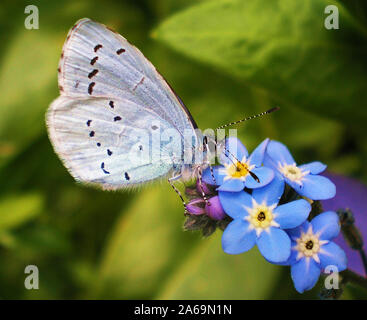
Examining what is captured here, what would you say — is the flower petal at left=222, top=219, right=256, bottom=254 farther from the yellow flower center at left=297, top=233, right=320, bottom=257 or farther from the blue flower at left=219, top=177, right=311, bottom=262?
the yellow flower center at left=297, top=233, right=320, bottom=257

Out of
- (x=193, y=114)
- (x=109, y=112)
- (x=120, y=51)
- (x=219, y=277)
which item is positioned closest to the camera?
(x=120, y=51)

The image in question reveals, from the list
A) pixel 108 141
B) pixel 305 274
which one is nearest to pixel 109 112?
pixel 108 141

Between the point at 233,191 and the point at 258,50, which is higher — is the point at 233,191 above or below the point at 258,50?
below

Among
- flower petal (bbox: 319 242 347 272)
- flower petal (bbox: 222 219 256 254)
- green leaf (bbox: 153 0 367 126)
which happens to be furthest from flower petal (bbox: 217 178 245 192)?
green leaf (bbox: 153 0 367 126)

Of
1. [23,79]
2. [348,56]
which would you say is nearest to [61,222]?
[23,79]

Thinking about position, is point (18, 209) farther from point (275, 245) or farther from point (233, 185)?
point (275, 245)
